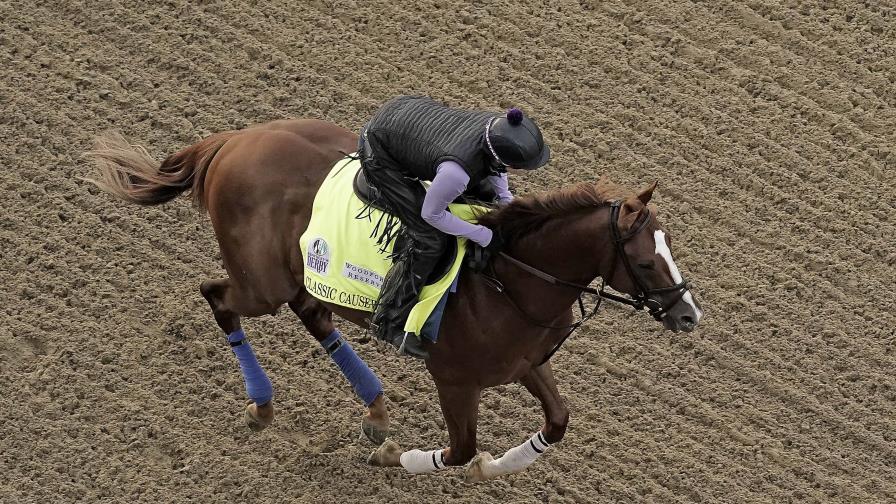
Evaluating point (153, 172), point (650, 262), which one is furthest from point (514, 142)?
point (153, 172)

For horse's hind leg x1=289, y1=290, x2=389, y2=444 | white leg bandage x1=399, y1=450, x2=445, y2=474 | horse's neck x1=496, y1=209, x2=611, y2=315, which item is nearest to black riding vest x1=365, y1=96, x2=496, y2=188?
horse's neck x1=496, y1=209, x2=611, y2=315

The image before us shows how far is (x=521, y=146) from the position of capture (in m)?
A: 5.40

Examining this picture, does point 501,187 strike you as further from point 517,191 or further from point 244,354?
point 517,191

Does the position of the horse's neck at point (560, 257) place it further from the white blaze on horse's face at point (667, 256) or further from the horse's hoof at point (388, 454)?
the horse's hoof at point (388, 454)

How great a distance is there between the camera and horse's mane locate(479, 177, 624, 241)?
564 cm

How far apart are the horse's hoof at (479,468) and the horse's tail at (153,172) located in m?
2.10

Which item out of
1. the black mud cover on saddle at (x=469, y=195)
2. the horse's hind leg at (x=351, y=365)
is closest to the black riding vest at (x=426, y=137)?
the black mud cover on saddle at (x=469, y=195)

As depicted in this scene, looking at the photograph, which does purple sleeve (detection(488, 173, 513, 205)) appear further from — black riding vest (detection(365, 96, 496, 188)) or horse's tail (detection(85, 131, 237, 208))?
horse's tail (detection(85, 131, 237, 208))

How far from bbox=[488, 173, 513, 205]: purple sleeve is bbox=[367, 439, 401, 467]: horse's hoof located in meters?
1.67

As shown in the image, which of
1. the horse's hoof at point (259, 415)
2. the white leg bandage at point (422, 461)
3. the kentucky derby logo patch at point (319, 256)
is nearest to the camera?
the kentucky derby logo patch at point (319, 256)

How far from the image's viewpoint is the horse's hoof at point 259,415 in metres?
7.19

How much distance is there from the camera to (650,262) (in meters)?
5.46

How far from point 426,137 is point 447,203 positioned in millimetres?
323

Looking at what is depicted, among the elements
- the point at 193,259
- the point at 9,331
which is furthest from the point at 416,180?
the point at 9,331
